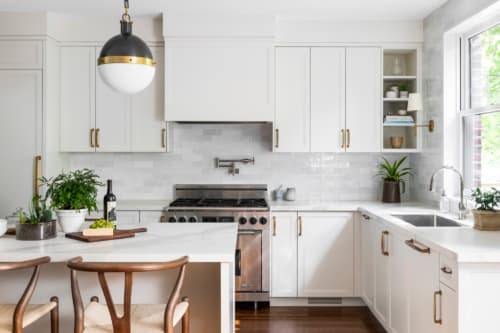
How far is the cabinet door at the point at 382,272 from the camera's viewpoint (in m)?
3.51

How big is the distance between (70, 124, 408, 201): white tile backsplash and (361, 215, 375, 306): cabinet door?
801mm

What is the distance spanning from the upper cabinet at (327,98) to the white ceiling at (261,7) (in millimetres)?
348

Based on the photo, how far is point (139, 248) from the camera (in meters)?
2.39

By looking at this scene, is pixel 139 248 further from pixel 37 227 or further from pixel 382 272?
pixel 382 272

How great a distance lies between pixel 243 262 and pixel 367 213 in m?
1.17

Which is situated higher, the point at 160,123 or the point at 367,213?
the point at 160,123

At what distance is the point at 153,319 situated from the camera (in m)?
2.16

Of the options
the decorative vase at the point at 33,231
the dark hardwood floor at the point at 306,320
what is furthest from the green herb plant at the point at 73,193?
the dark hardwood floor at the point at 306,320

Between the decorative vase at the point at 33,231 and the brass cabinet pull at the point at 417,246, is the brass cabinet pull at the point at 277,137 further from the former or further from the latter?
the decorative vase at the point at 33,231

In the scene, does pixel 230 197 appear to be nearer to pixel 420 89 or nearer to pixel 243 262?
pixel 243 262

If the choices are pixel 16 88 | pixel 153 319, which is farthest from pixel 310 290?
pixel 16 88

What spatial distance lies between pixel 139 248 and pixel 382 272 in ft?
6.72

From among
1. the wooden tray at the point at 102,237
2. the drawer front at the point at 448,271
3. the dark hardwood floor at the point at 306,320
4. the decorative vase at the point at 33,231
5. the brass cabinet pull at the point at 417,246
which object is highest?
the decorative vase at the point at 33,231

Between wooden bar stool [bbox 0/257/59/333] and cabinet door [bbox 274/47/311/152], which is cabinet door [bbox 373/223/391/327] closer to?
cabinet door [bbox 274/47/311/152]
